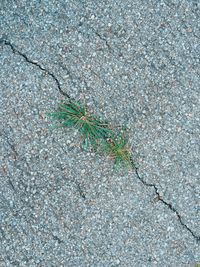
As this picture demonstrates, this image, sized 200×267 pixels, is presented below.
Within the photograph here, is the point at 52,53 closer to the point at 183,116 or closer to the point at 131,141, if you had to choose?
the point at 131,141

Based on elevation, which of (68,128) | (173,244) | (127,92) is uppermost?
(127,92)

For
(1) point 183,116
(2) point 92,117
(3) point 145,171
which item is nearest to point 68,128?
(2) point 92,117

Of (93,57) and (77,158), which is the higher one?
(93,57)

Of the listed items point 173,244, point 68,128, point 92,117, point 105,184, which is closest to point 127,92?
point 92,117
